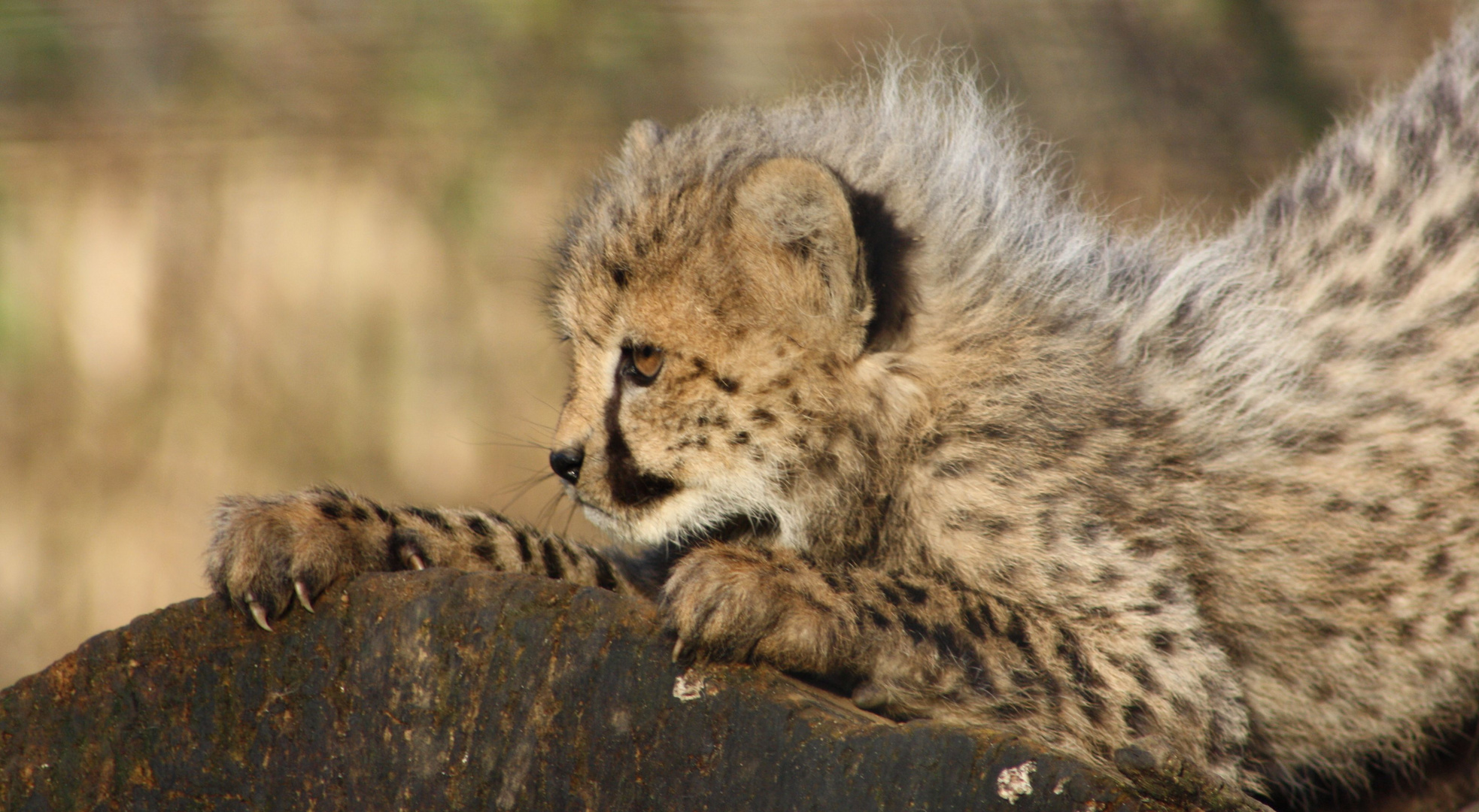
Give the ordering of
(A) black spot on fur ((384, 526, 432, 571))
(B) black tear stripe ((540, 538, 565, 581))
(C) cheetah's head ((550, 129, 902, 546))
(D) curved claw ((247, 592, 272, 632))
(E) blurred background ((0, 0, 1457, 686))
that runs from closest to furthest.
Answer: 1. (D) curved claw ((247, 592, 272, 632))
2. (A) black spot on fur ((384, 526, 432, 571))
3. (C) cheetah's head ((550, 129, 902, 546))
4. (B) black tear stripe ((540, 538, 565, 581))
5. (E) blurred background ((0, 0, 1457, 686))

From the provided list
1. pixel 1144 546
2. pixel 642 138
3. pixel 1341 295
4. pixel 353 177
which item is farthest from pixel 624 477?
pixel 353 177

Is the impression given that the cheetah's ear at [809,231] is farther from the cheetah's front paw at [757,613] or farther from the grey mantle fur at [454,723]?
the grey mantle fur at [454,723]

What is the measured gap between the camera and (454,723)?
5.98ft

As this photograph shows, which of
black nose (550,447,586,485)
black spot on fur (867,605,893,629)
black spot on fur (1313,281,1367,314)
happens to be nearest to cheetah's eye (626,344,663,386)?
black nose (550,447,586,485)

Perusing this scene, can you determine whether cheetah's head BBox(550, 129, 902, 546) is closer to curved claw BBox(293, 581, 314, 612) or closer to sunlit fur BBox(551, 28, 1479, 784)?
sunlit fur BBox(551, 28, 1479, 784)

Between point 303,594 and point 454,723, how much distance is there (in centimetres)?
31

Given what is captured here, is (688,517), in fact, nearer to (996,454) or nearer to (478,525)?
(478,525)

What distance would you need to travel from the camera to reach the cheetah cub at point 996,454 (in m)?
2.20

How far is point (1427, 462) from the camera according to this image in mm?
2756

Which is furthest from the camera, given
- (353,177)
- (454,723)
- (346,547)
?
(353,177)

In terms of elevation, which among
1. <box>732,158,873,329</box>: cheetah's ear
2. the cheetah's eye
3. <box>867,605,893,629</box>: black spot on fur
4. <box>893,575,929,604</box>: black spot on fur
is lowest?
<box>867,605,893,629</box>: black spot on fur

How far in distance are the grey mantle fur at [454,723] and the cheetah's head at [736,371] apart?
568 millimetres

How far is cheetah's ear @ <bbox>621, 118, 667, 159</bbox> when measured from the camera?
2756 millimetres

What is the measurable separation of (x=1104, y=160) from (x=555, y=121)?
6.78 ft
